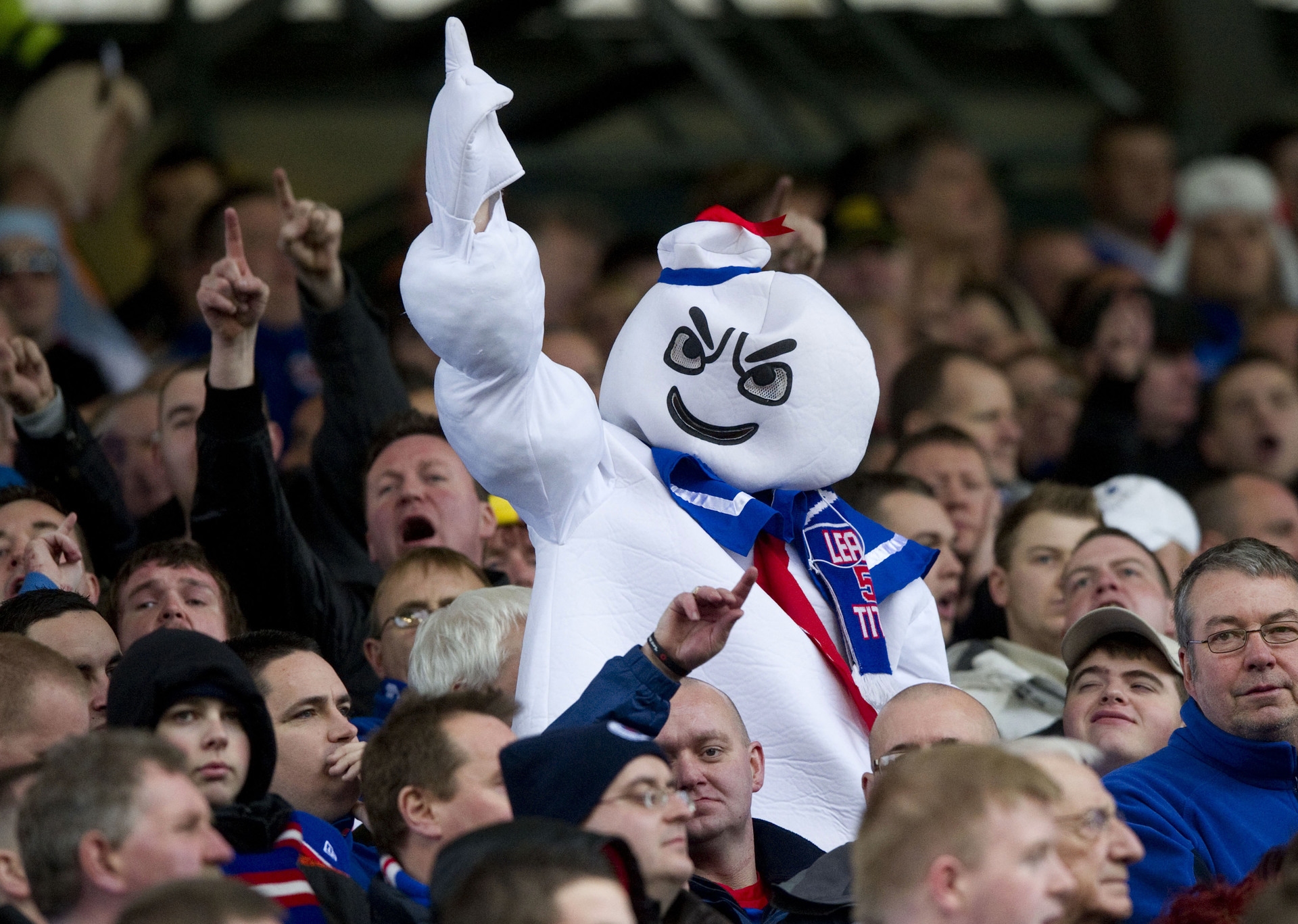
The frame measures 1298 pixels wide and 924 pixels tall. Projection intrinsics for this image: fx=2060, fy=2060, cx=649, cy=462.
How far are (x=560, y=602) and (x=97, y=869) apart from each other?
1.24 m

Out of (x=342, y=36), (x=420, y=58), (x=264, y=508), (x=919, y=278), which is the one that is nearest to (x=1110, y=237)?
(x=919, y=278)

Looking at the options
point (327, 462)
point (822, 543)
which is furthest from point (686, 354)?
point (327, 462)

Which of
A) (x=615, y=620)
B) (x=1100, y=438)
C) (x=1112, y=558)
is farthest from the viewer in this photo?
(x=1100, y=438)

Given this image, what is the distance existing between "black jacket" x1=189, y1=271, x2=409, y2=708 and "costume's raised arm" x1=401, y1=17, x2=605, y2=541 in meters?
1.02

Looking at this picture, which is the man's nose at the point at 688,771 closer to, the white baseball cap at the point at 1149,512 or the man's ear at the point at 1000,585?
the man's ear at the point at 1000,585

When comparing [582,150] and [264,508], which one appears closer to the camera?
[264,508]

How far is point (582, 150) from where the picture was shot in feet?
31.4

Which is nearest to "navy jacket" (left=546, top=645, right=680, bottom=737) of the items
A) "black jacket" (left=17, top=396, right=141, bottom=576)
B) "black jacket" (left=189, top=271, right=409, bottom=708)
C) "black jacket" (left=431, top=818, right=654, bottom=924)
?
"black jacket" (left=431, top=818, right=654, bottom=924)

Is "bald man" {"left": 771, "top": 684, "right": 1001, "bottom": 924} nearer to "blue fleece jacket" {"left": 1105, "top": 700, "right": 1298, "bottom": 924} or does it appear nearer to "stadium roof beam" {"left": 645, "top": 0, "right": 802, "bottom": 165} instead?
"blue fleece jacket" {"left": 1105, "top": 700, "right": 1298, "bottom": 924}

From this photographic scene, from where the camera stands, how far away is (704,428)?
165 inches

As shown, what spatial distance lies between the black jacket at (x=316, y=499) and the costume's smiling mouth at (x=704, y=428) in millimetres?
1129

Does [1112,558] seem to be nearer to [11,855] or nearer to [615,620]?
[615,620]

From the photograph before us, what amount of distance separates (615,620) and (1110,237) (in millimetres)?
5901

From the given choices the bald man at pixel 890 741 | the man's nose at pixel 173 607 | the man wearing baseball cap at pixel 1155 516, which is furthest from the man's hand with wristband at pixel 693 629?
the man wearing baseball cap at pixel 1155 516
